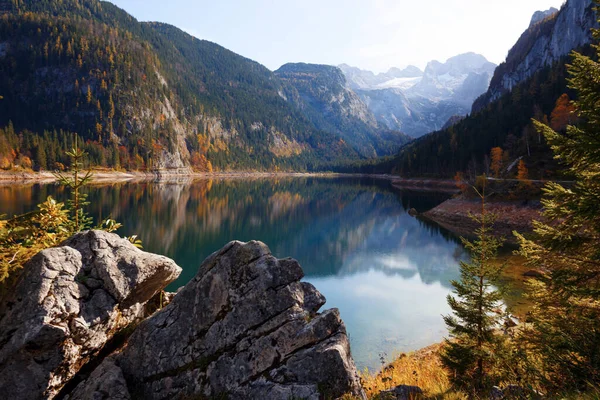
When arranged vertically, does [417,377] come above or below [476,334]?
below

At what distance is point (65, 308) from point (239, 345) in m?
4.00

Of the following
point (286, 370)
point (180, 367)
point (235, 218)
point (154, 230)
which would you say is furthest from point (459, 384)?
point (235, 218)

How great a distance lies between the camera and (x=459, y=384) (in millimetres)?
9695

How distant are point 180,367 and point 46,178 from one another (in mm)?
154975

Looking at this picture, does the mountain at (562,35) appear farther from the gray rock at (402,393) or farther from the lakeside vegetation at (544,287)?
the gray rock at (402,393)

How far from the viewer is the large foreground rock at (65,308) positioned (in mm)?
6578

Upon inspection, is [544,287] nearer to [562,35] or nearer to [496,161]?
[496,161]

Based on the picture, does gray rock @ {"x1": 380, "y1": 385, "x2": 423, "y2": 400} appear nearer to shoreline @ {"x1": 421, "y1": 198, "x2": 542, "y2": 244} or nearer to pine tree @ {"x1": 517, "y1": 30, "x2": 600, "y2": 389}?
pine tree @ {"x1": 517, "y1": 30, "x2": 600, "y2": 389}

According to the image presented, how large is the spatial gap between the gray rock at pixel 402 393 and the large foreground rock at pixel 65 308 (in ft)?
22.8

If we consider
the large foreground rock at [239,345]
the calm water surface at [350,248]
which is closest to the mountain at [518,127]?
the calm water surface at [350,248]

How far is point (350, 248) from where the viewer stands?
164ft

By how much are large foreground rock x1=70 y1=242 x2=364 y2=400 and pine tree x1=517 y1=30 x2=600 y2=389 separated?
5.19m

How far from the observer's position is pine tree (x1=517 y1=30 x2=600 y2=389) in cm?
749

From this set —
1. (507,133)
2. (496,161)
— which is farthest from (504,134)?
(496,161)
